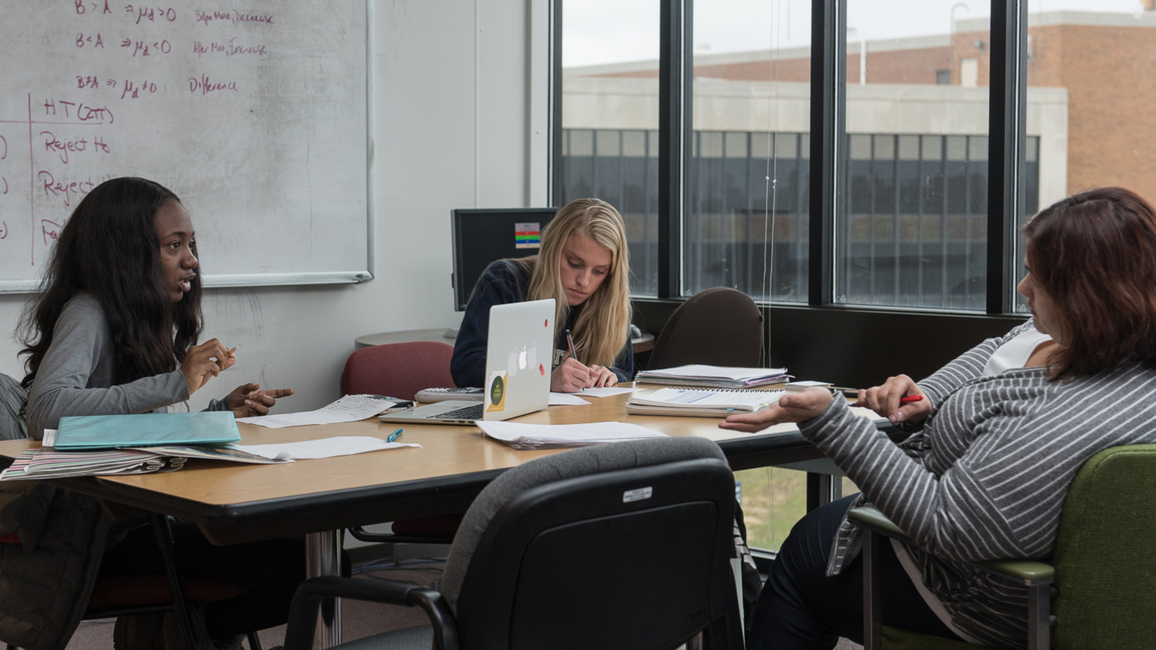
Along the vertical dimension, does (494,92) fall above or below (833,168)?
above

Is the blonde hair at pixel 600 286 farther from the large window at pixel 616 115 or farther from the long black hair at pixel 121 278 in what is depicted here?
Answer: the large window at pixel 616 115

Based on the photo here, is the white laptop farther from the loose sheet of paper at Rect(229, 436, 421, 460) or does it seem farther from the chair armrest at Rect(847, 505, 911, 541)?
the chair armrest at Rect(847, 505, 911, 541)

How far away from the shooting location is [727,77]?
Result: 3756mm

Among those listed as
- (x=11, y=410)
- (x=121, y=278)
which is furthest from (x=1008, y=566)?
(x=11, y=410)

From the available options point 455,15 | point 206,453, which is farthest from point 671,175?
point 206,453

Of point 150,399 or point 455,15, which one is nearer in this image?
point 150,399

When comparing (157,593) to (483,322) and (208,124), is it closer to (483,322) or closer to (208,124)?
(483,322)

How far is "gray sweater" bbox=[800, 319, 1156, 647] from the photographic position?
1.29m

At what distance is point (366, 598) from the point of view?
3.68 ft

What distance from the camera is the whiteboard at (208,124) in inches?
111

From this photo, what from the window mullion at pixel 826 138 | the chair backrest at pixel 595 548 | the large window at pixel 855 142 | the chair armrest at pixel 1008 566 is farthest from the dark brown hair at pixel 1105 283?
the window mullion at pixel 826 138

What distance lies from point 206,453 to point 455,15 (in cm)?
285

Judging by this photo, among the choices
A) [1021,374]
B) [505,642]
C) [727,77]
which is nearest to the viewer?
[505,642]

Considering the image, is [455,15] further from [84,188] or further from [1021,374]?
[1021,374]
